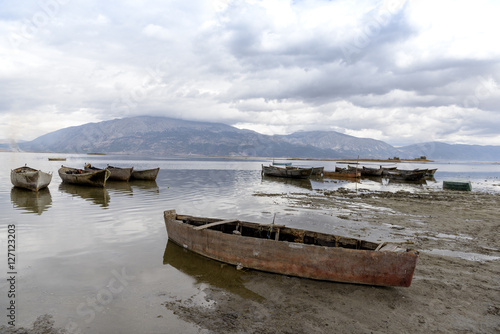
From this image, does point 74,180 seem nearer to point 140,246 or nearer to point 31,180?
point 31,180

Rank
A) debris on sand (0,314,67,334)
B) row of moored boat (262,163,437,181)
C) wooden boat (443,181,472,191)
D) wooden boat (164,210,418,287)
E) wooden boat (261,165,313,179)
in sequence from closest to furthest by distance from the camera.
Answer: debris on sand (0,314,67,334), wooden boat (164,210,418,287), wooden boat (443,181,472,191), wooden boat (261,165,313,179), row of moored boat (262,163,437,181)

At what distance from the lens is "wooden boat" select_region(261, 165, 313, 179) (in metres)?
46.7

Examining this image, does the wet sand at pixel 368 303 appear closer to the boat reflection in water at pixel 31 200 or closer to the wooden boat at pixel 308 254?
the wooden boat at pixel 308 254

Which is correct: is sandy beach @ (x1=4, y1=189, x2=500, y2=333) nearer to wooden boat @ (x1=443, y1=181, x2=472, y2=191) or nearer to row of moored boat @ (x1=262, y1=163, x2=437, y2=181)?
wooden boat @ (x1=443, y1=181, x2=472, y2=191)

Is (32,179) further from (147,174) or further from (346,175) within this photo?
(346,175)

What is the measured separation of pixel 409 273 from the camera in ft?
23.8

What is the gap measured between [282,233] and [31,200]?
810 inches

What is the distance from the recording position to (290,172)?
48031 millimetres

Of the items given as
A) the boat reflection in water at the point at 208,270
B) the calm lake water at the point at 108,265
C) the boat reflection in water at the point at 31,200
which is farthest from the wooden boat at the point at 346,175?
the boat reflection in water at the point at 208,270

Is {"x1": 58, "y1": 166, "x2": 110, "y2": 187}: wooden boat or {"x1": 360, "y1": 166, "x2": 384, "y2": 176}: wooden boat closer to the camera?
{"x1": 58, "y1": 166, "x2": 110, "y2": 187}: wooden boat

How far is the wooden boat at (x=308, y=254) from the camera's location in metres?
7.43

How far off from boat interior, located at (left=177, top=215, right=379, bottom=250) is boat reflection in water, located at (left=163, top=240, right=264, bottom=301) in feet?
3.88

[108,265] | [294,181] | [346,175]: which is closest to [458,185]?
[346,175]

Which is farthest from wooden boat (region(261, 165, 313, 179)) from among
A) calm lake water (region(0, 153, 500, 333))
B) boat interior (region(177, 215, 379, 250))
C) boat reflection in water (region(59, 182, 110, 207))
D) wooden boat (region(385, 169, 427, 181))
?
boat interior (region(177, 215, 379, 250))
